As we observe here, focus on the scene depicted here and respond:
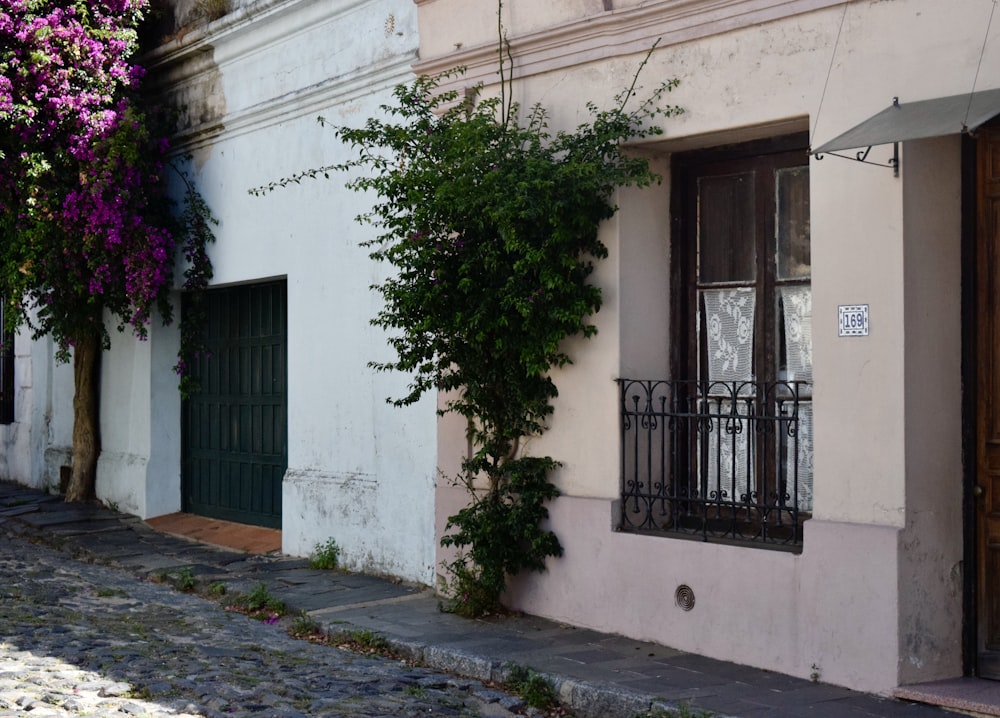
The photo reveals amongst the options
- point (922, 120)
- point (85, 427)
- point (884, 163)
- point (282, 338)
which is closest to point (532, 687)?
point (884, 163)

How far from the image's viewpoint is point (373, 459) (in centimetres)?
1003

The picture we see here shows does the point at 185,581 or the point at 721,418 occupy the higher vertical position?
the point at 721,418

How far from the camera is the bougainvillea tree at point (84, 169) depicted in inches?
469

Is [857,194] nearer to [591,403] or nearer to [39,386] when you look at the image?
[591,403]

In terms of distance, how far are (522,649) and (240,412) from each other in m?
5.83

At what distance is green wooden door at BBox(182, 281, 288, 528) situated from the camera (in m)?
11.8

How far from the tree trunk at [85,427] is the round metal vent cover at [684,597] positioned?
29.0 feet

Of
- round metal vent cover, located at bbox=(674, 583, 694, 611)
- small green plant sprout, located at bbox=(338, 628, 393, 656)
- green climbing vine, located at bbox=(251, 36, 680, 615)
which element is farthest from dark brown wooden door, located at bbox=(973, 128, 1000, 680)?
small green plant sprout, located at bbox=(338, 628, 393, 656)

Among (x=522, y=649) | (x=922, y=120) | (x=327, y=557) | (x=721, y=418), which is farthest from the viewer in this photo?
(x=327, y=557)

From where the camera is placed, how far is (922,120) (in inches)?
232

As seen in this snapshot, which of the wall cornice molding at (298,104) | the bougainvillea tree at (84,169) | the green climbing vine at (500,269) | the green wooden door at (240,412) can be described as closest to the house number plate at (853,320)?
the green climbing vine at (500,269)

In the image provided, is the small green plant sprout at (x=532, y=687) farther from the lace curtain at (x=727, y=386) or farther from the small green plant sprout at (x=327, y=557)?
the small green plant sprout at (x=327, y=557)

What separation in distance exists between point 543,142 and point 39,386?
1005 centimetres

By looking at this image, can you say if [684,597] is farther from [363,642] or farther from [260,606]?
[260,606]
